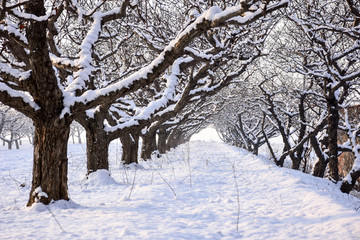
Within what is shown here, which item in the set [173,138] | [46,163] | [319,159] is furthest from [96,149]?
[173,138]

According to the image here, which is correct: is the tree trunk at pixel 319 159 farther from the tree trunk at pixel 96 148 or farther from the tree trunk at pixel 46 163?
the tree trunk at pixel 46 163

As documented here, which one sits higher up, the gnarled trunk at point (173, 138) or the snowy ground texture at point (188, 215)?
the gnarled trunk at point (173, 138)

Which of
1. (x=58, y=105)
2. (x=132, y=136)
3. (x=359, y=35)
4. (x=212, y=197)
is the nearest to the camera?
(x=58, y=105)

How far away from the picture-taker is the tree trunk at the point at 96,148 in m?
6.07

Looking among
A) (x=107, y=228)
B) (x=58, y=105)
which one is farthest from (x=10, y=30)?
(x=107, y=228)

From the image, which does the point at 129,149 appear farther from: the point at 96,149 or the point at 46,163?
the point at 46,163

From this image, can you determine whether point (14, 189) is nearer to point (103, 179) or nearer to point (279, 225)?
point (103, 179)

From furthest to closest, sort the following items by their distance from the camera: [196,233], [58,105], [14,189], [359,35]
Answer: [14,189]
[359,35]
[58,105]
[196,233]

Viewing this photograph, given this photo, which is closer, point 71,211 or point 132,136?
point 71,211

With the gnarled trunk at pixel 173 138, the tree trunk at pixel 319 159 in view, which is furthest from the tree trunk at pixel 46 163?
the gnarled trunk at pixel 173 138

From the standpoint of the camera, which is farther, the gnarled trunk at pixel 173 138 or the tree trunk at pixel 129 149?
the gnarled trunk at pixel 173 138

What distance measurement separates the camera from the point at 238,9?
2.74m

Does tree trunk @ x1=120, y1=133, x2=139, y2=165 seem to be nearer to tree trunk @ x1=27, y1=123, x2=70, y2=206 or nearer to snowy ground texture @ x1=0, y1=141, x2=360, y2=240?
snowy ground texture @ x1=0, y1=141, x2=360, y2=240

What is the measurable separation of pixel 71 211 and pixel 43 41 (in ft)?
8.00
